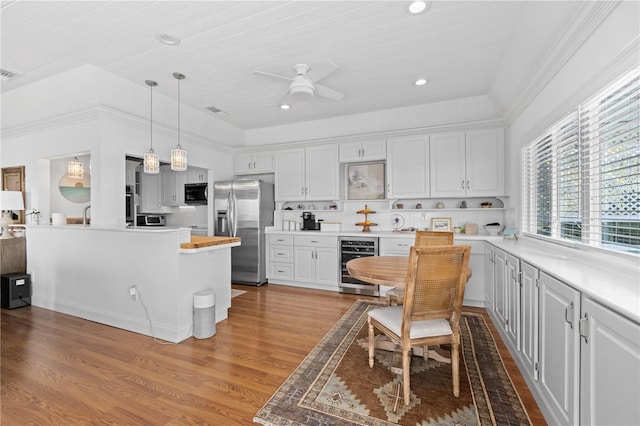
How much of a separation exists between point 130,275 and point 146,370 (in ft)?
4.01

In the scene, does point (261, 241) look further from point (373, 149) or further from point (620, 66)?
point (620, 66)

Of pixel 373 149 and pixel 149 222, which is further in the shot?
pixel 149 222

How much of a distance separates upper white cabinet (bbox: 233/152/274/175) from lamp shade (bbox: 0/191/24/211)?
3.11 metres

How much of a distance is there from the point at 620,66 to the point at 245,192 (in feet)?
15.2

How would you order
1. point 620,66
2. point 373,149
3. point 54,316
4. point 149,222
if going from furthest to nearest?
point 149,222 < point 373,149 < point 54,316 < point 620,66

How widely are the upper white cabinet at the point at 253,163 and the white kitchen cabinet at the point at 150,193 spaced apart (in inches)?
74.3

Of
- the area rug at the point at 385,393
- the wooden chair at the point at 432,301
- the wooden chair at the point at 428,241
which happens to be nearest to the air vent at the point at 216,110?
the wooden chair at the point at 428,241

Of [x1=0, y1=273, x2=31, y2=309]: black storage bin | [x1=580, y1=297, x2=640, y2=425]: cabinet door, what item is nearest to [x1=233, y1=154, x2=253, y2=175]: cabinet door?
[x1=0, y1=273, x2=31, y2=309]: black storage bin

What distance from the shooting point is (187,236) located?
303cm

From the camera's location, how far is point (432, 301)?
201 centimetres

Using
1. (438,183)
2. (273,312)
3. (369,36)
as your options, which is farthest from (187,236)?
(438,183)

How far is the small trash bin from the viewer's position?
2959mm

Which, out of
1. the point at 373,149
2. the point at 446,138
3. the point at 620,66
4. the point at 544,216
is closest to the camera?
the point at 620,66

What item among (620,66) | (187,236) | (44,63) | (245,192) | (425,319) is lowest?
(425,319)
